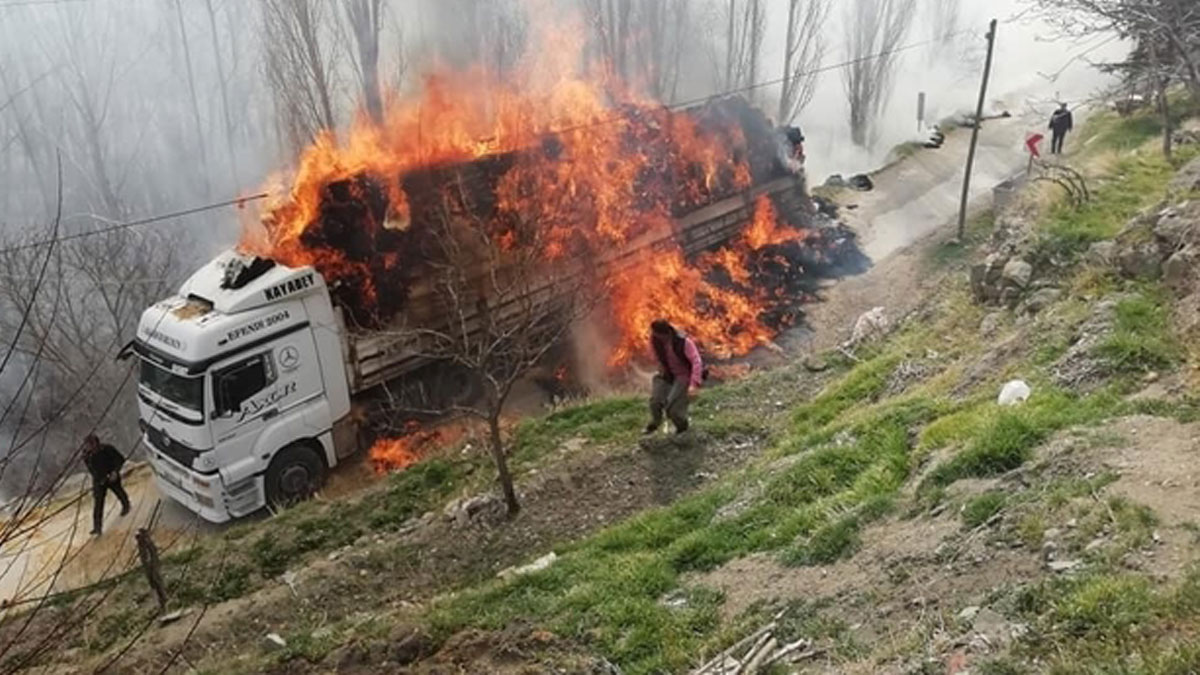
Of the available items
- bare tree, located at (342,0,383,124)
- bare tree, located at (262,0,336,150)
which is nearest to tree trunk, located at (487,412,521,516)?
bare tree, located at (262,0,336,150)

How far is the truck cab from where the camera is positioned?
10.4 metres

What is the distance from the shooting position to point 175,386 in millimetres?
10508

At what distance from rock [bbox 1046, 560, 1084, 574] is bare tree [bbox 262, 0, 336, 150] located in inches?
788

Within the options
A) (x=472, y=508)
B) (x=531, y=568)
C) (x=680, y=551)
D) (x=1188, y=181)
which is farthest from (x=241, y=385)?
(x=1188, y=181)

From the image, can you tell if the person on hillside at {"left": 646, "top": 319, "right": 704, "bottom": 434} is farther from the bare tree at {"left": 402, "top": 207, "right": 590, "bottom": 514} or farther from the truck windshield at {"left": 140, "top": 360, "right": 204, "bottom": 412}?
the truck windshield at {"left": 140, "top": 360, "right": 204, "bottom": 412}

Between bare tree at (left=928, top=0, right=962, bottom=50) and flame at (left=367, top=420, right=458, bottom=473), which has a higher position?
bare tree at (left=928, top=0, right=962, bottom=50)

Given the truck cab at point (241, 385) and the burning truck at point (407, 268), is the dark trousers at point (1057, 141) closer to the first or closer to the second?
the burning truck at point (407, 268)

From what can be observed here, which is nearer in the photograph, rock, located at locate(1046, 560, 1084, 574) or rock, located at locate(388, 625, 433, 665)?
rock, located at locate(1046, 560, 1084, 574)

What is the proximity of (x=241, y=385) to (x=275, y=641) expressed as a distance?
405cm

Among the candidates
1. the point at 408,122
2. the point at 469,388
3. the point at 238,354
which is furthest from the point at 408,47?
the point at 238,354

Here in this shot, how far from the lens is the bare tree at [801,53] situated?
29.4 meters

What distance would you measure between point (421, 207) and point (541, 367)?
3352 millimetres

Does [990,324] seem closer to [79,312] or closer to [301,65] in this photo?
[79,312]

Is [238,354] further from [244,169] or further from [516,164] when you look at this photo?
[244,169]
